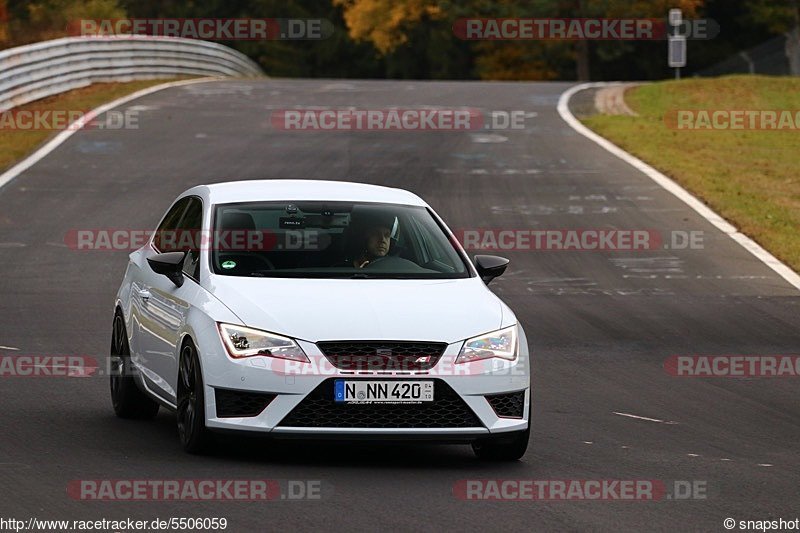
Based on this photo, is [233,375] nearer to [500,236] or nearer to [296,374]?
[296,374]

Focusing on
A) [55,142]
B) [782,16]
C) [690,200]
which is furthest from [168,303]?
[782,16]

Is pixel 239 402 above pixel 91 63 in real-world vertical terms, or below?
above

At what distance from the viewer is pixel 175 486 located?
8.21 meters

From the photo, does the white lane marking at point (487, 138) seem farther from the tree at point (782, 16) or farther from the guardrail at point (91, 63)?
the tree at point (782, 16)

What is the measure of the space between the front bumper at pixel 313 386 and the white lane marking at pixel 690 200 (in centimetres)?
993

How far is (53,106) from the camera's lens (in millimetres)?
32438

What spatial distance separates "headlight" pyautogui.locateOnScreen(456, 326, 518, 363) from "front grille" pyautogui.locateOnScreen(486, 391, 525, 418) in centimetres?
21

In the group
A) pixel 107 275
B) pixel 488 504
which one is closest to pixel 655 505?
pixel 488 504

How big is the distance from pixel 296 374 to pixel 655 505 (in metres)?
1.95

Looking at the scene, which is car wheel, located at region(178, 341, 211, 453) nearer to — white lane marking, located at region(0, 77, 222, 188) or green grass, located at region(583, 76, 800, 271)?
green grass, located at region(583, 76, 800, 271)

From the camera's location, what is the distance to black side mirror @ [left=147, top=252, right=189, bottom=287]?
9711 millimetres

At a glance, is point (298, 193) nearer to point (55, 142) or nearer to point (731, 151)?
point (55, 142)

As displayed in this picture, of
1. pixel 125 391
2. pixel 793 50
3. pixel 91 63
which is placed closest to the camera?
pixel 125 391

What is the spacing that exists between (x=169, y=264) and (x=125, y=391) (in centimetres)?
130
